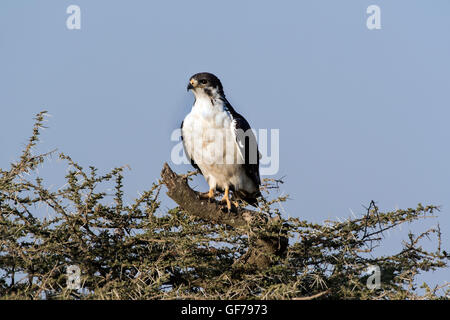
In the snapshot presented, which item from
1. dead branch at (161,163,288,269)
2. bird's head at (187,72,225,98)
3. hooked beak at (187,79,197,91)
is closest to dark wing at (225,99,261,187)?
bird's head at (187,72,225,98)

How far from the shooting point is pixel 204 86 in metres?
7.72

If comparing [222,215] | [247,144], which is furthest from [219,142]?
[222,215]

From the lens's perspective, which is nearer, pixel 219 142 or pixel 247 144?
pixel 219 142

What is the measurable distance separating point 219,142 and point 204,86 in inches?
25.5

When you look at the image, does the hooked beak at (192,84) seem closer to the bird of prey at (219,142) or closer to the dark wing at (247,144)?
the bird of prey at (219,142)

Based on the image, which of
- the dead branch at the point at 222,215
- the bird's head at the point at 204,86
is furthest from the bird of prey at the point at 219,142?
the dead branch at the point at 222,215

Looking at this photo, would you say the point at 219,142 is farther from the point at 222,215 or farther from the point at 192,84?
the point at 222,215

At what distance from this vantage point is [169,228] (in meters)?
6.05

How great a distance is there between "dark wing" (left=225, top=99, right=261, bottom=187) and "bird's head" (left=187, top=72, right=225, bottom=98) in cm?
19

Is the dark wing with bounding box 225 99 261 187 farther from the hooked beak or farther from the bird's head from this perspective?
the hooked beak

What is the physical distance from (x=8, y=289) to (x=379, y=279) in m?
2.72
